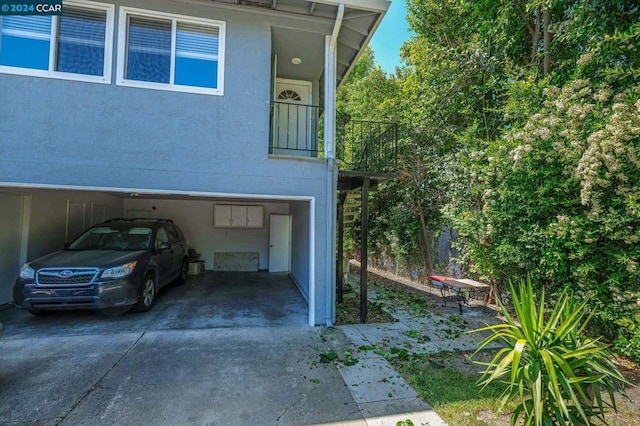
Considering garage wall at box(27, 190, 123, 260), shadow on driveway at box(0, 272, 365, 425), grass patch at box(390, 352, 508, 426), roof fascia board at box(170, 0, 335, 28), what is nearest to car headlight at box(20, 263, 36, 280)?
shadow on driveway at box(0, 272, 365, 425)

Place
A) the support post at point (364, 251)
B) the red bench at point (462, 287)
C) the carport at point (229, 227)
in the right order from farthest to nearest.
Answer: the carport at point (229, 227), the red bench at point (462, 287), the support post at point (364, 251)

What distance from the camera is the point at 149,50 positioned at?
16.9ft

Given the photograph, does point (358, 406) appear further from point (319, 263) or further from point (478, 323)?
point (478, 323)

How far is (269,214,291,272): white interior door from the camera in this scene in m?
11.2

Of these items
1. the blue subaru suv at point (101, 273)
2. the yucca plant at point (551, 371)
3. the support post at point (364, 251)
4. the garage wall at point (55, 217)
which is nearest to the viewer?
the yucca plant at point (551, 371)

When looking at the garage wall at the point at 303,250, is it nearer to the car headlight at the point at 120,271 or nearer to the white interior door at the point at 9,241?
the car headlight at the point at 120,271

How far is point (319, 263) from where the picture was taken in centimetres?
545

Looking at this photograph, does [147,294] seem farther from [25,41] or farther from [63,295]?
[25,41]

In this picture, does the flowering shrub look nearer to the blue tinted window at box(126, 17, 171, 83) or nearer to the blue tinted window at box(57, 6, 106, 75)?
the blue tinted window at box(126, 17, 171, 83)

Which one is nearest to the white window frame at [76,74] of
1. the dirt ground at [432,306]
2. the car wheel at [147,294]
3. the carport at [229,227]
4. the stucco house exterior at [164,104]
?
the stucco house exterior at [164,104]

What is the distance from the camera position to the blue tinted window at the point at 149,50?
509 centimetres

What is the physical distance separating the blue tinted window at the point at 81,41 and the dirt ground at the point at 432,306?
20.0 feet

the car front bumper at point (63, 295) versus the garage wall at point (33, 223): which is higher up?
the garage wall at point (33, 223)

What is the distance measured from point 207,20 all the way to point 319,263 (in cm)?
464
